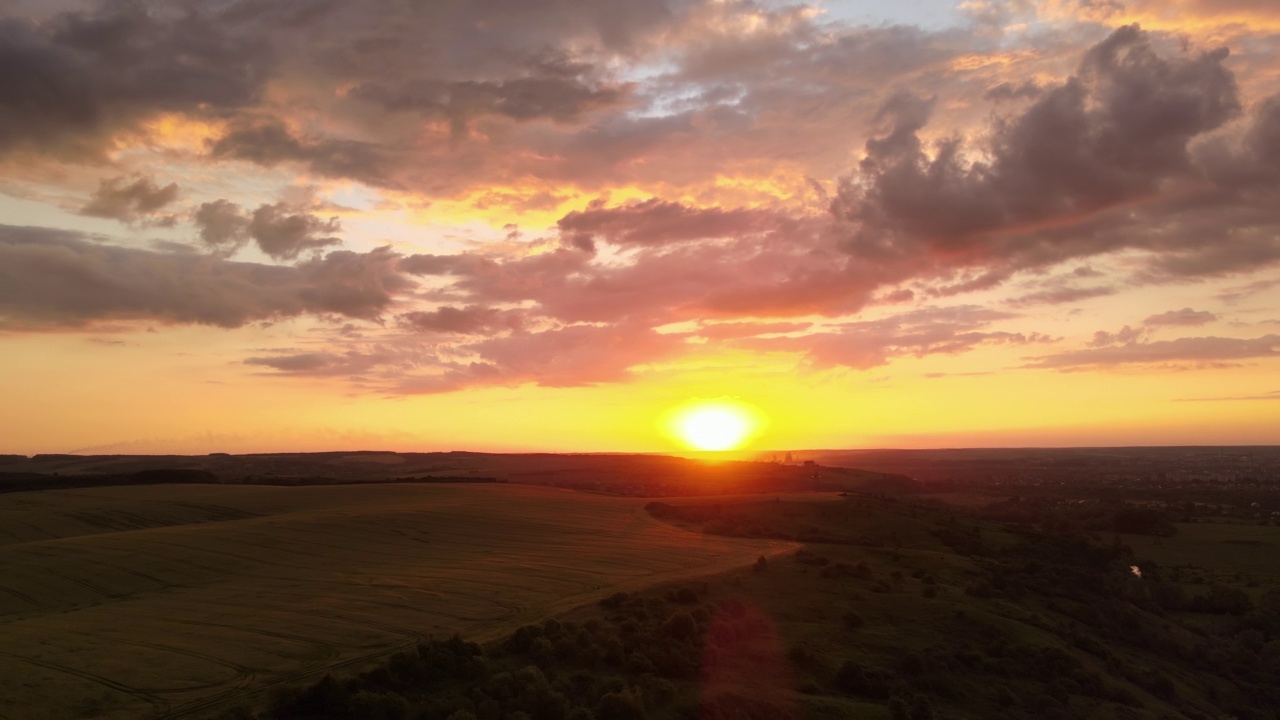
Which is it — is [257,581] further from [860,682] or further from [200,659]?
[860,682]

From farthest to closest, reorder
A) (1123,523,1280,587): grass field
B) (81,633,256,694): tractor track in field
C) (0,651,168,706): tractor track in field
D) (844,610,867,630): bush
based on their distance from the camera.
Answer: (1123,523,1280,587): grass field, (844,610,867,630): bush, (81,633,256,694): tractor track in field, (0,651,168,706): tractor track in field

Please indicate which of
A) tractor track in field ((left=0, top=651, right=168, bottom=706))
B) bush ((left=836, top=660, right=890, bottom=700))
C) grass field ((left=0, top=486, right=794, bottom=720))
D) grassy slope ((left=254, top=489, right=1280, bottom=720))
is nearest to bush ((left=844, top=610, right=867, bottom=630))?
grassy slope ((left=254, top=489, right=1280, bottom=720))

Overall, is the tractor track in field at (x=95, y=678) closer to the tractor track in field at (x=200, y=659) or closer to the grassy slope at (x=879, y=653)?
the tractor track in field at (x=200, y=659)

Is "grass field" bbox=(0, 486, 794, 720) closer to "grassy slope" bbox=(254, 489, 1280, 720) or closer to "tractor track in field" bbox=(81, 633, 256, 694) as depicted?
"tractor track in field" bbox=(81, 633, 256, 694)

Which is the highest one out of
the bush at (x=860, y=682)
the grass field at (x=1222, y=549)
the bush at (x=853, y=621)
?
the bush at (x=853, y=621)

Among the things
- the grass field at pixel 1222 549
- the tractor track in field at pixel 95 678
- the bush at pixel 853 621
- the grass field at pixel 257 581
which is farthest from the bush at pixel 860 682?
the grass field at pixel 1222 549

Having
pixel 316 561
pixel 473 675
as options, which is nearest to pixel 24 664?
pixel 473 675

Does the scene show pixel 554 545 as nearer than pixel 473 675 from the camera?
No

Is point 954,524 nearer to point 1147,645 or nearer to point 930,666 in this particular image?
point 1147,645

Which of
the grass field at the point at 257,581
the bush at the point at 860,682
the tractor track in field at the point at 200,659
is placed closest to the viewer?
the tractor track in field at the point at 200,659
